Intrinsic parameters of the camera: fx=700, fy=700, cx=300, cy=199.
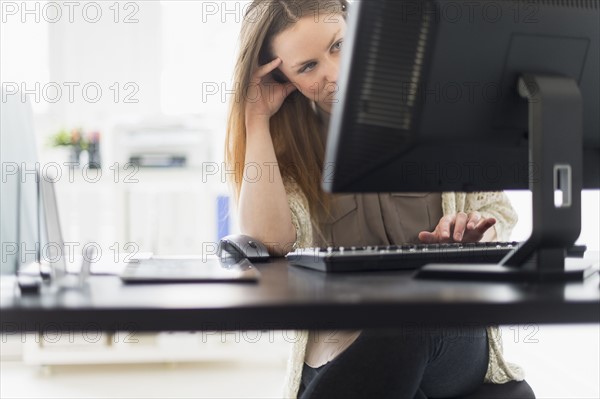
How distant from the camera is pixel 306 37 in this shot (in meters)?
1.41

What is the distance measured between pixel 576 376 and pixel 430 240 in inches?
76.5

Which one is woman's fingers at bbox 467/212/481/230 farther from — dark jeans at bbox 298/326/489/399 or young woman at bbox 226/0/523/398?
dark jeans at bbox 298/326/489/399

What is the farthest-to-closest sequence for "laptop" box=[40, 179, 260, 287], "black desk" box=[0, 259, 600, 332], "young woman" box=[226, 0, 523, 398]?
"young woman" box=[226, 0, 523, 398] < "laptop" box=[40, 179, 260, 287] < "black desk" box=[0, 259, 600, 332]

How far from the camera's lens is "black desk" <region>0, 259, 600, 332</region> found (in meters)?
0.59

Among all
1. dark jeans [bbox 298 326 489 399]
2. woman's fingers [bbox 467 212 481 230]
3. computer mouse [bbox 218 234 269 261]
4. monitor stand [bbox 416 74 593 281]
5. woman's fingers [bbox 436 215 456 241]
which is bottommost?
dark jeans [bbox 298 326 489 399]

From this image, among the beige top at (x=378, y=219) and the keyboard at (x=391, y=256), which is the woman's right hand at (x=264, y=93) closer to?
the beige top at (x=378, y=219)

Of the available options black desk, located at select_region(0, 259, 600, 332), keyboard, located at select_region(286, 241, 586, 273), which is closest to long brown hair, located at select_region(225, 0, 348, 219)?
keyboard, located at select_region(286, 241, 586, 273)

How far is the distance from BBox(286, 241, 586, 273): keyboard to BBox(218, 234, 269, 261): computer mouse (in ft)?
0.28

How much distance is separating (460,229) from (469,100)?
319mm

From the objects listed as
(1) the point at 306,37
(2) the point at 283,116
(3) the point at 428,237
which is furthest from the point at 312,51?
(3) the point at 428,237

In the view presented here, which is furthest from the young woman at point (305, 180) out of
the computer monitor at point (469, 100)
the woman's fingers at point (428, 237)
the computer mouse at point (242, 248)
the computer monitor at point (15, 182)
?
the computer monitor at point (15, 182)

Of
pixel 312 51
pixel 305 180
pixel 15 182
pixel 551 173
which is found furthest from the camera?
pixel 305 180

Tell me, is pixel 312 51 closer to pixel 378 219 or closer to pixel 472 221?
pixel 378 219

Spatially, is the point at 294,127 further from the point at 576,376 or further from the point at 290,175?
the point at 576,376
